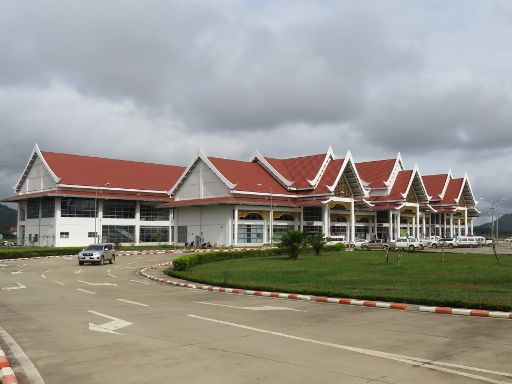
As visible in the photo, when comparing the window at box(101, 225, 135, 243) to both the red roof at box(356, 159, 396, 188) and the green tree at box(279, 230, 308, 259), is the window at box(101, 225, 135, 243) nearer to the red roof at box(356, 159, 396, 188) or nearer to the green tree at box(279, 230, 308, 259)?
the red roof at box(356, 159, 396, 188)

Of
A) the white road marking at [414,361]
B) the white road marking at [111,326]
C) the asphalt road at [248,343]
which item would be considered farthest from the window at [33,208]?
the white road marking at [414,361]

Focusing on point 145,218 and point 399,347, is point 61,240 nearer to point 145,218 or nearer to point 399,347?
point 145,218

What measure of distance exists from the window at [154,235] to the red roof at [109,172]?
600cm

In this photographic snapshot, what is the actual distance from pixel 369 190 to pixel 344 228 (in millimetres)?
10740

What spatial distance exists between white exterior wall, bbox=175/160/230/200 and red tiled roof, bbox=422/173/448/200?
48.6 meters

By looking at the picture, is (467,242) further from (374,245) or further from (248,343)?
(248,343)

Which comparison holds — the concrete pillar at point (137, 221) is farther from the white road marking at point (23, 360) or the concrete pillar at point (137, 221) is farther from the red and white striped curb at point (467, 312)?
the white road marking at point (23, 360)

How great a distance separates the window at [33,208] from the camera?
75562 millimetres

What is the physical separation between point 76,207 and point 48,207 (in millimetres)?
4032

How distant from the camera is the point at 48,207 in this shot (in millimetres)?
73000

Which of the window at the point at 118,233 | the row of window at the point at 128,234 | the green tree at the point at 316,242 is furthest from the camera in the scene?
the window at the point at 118,233

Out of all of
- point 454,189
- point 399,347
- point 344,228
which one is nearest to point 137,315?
point 399,347

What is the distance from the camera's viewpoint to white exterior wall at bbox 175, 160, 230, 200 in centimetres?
6844

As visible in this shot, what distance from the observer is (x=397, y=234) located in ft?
274
